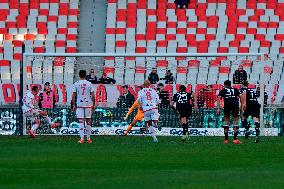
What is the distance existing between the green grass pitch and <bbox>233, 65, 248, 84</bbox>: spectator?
929 cm

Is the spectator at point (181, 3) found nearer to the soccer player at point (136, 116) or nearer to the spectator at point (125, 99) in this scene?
the spectator at point (125, 99)

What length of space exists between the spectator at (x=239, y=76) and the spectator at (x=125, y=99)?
11.6ft

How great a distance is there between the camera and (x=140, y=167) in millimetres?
17234

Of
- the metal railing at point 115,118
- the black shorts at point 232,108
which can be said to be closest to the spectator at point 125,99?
the metal railing at point 115,118

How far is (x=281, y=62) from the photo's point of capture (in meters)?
36.0

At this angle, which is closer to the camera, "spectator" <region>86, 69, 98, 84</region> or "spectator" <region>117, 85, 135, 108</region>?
"spectator" <region>117, 85, 135, 108</region>

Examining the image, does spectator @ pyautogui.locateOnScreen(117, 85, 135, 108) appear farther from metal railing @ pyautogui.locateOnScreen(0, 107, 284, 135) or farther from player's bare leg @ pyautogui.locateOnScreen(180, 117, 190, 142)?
player's bare leg @ pyautogui.locateOnScreen(180, 117, 190, 142)

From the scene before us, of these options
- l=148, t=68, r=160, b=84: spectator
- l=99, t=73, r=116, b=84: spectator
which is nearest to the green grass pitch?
l=99, t=73, r=116, b=84: spectator

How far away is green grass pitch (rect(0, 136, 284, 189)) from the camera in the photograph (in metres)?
13.7

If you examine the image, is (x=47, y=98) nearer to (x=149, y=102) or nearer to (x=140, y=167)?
(x=149, y=102)

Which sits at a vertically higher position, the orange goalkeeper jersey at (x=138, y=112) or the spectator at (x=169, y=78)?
the spectator at (x=169, y=78)

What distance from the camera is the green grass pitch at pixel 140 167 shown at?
13742 mm

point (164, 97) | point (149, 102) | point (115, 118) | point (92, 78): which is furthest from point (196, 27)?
point (149, 102)

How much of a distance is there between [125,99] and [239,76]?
394 centimetres
